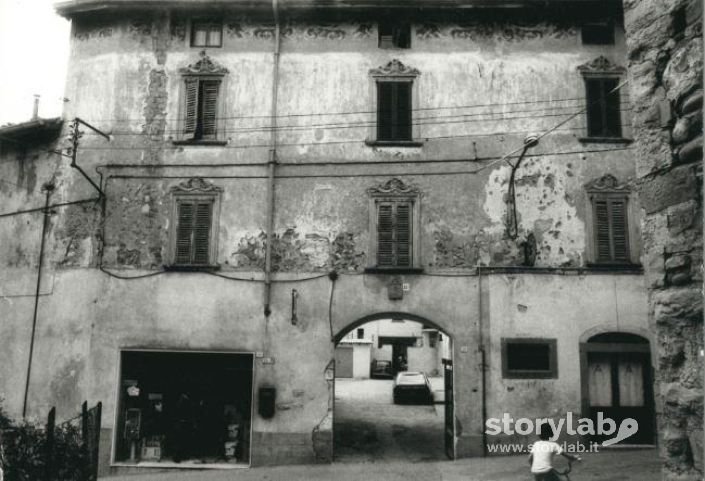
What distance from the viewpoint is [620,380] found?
1416 centimetres

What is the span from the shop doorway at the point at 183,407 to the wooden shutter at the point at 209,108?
5.47 meters

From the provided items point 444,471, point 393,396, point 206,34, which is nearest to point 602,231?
point 444,471

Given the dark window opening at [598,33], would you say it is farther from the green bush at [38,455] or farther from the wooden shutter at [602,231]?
the green bush at [38,455]

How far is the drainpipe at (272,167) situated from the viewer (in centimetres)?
1442

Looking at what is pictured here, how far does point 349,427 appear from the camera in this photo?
18531 mm

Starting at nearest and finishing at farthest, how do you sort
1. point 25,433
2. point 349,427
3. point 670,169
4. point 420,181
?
point 670,169 → point 25,433 → point 420,181 → point 349,427

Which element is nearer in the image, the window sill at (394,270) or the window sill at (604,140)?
the window sill at (394,270)

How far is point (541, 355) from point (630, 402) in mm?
2318

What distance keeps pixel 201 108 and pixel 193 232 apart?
317 cm

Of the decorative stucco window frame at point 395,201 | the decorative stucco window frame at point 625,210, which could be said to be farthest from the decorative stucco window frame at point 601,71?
the decorative stucco window frame at point 395,201

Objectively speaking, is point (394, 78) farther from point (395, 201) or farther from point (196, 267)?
point (196, 267)

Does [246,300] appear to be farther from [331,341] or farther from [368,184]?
[368,184]

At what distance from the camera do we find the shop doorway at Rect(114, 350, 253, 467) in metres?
14.2

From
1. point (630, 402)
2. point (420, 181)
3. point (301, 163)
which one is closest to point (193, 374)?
point (301, 163)
